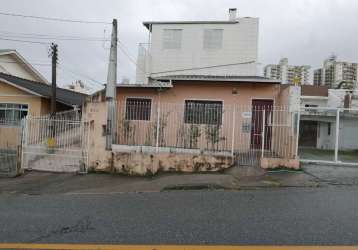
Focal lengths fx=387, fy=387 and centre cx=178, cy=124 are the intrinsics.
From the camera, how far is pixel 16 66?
29.1 meters

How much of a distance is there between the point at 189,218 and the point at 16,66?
26.5m

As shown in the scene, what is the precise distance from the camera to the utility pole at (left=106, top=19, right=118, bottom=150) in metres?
13.3

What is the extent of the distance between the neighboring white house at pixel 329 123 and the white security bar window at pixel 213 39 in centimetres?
1141

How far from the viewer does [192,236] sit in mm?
5477

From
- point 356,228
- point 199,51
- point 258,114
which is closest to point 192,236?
point 356,228

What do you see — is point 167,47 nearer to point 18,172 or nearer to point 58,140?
point 58,140

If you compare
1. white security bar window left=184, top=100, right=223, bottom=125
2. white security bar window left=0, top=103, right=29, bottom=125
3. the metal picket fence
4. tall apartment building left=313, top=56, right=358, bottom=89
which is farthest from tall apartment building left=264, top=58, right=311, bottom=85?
the metal picket fence

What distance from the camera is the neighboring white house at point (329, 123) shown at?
29969 millimetres

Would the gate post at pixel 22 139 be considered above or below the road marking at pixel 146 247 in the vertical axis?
above

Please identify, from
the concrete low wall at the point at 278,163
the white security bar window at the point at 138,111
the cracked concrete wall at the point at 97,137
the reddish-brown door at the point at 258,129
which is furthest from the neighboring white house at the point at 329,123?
the cracked concrete wall at the point at 97,137

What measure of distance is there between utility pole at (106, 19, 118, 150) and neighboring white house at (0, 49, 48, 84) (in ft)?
51.7

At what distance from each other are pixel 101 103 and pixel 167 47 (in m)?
8.95

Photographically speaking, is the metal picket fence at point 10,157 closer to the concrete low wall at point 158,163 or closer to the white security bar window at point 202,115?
the concrete low wall at point 158,163

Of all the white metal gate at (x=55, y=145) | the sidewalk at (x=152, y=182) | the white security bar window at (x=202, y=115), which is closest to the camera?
the sidewalk at (x=152, y=182)
